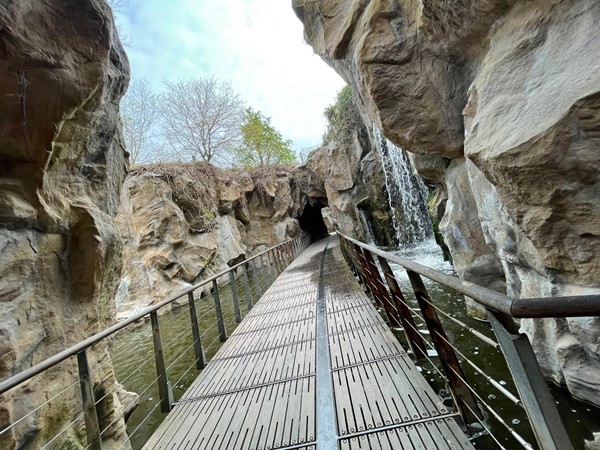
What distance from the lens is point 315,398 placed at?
248cm

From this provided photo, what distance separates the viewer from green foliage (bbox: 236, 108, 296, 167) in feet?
72.8

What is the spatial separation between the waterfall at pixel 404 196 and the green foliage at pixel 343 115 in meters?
3.49

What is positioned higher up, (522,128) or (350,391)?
(522,128)

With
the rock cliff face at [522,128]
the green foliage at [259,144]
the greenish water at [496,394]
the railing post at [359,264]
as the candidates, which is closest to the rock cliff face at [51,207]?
the greenish water at [496,394]

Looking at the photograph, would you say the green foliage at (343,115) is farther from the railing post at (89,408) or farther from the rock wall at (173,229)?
the railing post at (89,408)

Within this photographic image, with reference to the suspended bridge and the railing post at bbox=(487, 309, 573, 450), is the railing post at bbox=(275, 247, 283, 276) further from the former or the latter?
the railing post at bbox=(487, 309, 573, 450)

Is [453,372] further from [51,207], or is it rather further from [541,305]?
[51,207]

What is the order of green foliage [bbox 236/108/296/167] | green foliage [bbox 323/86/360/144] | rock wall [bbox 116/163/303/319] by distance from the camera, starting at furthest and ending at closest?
green foliage [bbox 236/108/296/167] → green foliage [bbox 323/86/360/144] → rock wall [bbox 116/163/303/319]

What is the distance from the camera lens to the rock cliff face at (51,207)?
2.47 m

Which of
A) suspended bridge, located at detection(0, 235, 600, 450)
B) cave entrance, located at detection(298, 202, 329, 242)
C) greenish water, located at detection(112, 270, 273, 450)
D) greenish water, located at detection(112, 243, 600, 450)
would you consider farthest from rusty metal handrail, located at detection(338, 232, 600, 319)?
cave entrance, located at detection(298, 202, 329, 242)

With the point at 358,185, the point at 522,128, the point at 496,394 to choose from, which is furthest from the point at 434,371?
the point at 358,185

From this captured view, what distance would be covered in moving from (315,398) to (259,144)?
2205 centimetres

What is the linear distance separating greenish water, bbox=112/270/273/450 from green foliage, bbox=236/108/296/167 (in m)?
13.3

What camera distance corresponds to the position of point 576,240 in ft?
8.43
